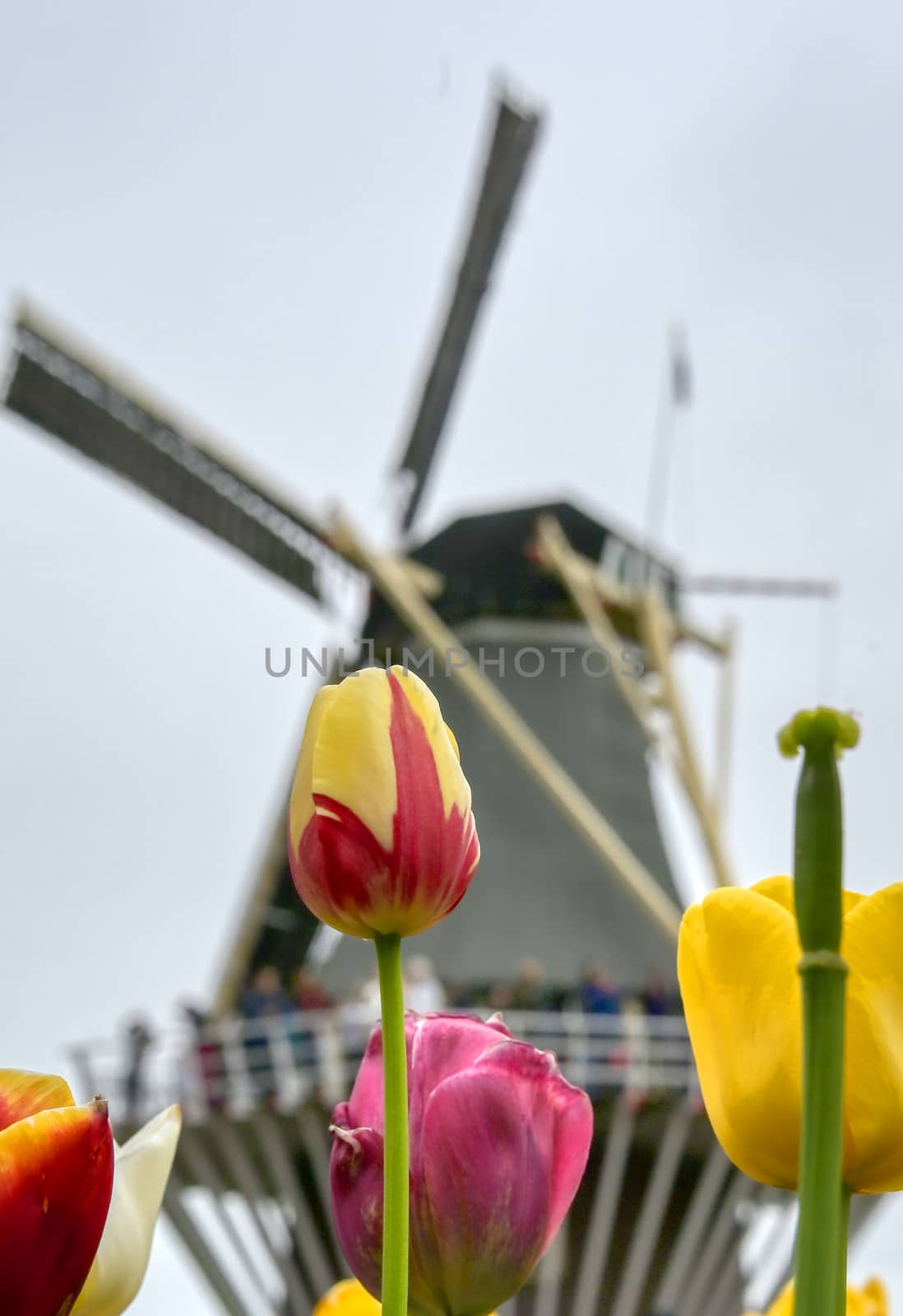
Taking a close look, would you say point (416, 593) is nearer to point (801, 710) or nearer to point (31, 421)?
point (31, 421)

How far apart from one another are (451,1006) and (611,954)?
96.0 inches

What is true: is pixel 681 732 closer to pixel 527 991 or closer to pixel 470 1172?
pixel 527 991

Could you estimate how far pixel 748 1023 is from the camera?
478 mm

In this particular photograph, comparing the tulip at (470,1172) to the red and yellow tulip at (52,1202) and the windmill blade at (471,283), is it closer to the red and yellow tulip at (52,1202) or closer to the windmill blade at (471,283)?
the red and yellow tulip at (52,1202)

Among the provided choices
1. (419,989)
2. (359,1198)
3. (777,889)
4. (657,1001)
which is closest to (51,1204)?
(359,1198)

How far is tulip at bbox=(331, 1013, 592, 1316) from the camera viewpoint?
52 cm

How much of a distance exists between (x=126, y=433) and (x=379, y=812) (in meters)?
12.2

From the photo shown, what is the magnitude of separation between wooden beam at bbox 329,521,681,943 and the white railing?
87 cm

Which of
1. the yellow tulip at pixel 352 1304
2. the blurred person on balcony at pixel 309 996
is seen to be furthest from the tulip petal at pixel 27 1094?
the blurred person on balcony at pixel 309 996

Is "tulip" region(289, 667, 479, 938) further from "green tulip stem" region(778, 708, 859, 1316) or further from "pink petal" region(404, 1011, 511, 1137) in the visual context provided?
"green tulip stem" region(778, 708, 859, 1316)

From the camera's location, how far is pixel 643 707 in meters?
11.9

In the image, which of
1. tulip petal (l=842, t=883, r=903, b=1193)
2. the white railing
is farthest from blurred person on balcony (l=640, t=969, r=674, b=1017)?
tulip petal (l=842, t=883, r=903, b=1193)

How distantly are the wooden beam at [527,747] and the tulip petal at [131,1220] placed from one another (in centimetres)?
770

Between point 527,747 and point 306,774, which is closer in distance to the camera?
point 306,774
